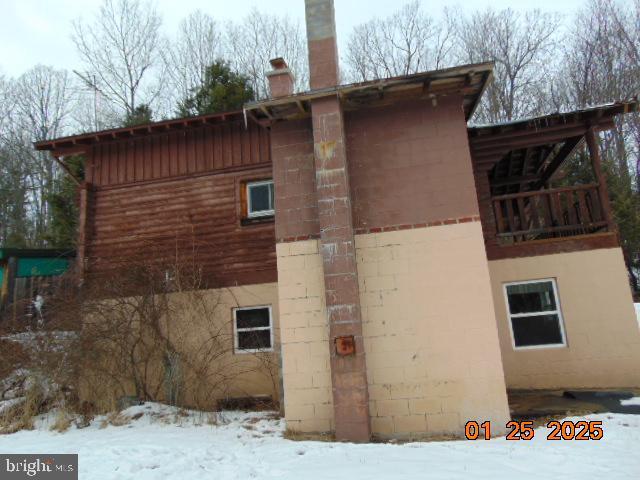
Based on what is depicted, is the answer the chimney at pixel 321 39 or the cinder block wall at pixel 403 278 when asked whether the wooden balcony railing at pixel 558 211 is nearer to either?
the cinder block wall at pixel 403 278

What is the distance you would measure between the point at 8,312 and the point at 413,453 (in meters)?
10.9

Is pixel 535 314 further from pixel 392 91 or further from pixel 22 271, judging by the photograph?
pixel 22 271

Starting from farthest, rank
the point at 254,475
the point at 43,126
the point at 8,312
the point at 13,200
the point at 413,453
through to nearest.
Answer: the point at 43,126 → the point at 13,200 → the point at 8,312 → the point at 413,453 → the point at 254,475

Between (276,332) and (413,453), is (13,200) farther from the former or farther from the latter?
(413,453)

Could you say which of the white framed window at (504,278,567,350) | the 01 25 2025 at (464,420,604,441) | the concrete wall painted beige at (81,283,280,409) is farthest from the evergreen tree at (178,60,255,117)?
the 01 25 2025 at (464,420,604,441)

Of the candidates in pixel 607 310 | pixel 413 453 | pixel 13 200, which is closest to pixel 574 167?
pixel 607 310

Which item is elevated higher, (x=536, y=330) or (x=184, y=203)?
(x=184, y=203)

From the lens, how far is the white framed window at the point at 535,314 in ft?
32.2

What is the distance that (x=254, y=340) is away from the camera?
10.8m

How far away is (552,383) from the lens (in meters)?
9.59

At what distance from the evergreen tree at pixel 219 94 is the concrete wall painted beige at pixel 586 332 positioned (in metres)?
12.5

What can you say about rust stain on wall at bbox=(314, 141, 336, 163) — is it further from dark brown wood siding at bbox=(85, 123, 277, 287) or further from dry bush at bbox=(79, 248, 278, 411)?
dry bush at bbox=(79, 248, 278, 411)

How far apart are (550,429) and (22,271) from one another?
45.9 ft

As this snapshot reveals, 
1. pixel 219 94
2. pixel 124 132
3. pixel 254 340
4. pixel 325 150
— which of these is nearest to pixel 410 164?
pixel 325 150
